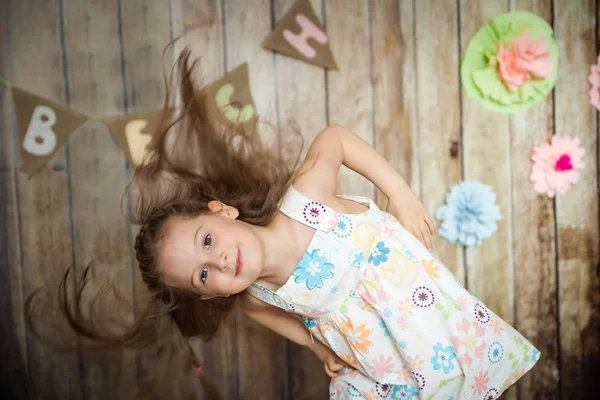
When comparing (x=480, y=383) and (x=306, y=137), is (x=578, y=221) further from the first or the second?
(x=306, y=137)

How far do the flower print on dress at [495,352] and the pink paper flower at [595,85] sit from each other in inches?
36.0

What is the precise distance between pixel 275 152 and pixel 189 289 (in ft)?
1.88

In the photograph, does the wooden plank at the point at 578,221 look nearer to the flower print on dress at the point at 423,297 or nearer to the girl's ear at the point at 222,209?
the flower print on dress at the point at 423,297

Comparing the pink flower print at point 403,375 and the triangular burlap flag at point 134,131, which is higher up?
the triangular burlap flag at point 134,131

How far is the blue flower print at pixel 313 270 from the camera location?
1.09 meters

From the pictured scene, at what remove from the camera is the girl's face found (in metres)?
1.00

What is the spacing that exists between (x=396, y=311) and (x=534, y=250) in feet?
2.53

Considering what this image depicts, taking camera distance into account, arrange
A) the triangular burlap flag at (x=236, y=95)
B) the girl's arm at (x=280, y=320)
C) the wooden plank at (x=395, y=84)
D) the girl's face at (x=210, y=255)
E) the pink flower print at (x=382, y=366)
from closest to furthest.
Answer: the girl's face at (x=210, y=255)
the pink flower print at (x=382, y=366)
the girl's arm at (x=280, y=320)
the triangular burlap flag at (x=236, y=95)
the wooden plank at (x=395, y=84)

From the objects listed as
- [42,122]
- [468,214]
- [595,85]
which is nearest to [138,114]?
[42,122]

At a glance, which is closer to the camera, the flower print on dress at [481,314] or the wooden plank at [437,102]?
the flower print on dress at [481,314]

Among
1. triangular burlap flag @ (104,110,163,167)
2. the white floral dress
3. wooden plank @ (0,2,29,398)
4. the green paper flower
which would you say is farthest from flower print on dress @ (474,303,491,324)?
wooden plank @ (0,2,29,398)

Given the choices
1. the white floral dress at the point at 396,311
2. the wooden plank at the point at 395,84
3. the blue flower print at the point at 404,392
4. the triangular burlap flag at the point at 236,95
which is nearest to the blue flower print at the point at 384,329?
the white floral dress at the point at 396,311

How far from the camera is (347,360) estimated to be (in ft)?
3.78

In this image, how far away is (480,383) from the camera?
1.09 metres
